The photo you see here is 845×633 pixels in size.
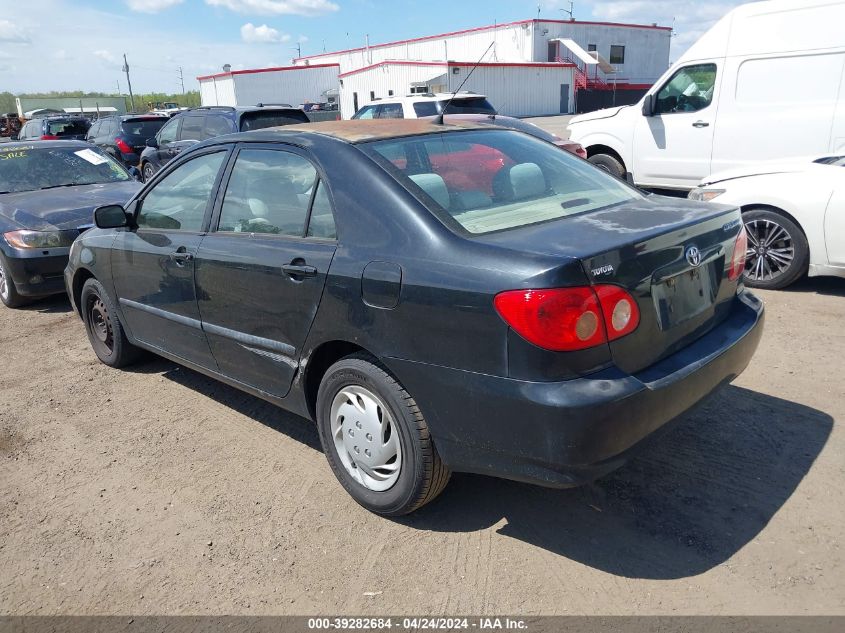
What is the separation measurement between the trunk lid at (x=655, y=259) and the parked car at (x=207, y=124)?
29.2 feet

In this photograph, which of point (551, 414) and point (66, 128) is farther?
point (66, 128)

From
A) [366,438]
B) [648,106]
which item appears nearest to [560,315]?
[366,438]

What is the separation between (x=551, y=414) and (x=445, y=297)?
22.4 inches

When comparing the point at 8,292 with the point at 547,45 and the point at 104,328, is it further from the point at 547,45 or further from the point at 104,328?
the point at 547,45

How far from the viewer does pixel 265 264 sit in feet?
10.8

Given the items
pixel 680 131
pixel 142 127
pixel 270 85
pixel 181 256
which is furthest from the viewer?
pixel 270 85

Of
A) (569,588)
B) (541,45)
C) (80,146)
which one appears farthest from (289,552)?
(541,45)

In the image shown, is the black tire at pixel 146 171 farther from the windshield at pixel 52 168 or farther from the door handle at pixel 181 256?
the door handle at pixel 181 256

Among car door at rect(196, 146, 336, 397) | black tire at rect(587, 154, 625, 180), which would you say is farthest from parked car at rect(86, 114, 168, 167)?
car door at rect(196, 146, 336, 397)

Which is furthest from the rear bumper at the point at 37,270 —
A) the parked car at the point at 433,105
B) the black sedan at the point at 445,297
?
the parked car at the point at 433,105

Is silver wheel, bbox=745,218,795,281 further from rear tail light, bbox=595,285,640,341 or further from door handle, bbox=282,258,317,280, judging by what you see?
door handle, bbox=282,258,317,280

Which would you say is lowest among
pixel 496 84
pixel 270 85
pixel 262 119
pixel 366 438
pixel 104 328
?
pixel 104 328

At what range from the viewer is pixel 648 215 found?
117 inches

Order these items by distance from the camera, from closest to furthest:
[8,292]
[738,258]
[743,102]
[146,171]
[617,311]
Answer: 1. [617,311]
2. [738,258]
3. [8,292]
4. [743,102]
5. [146,171]
